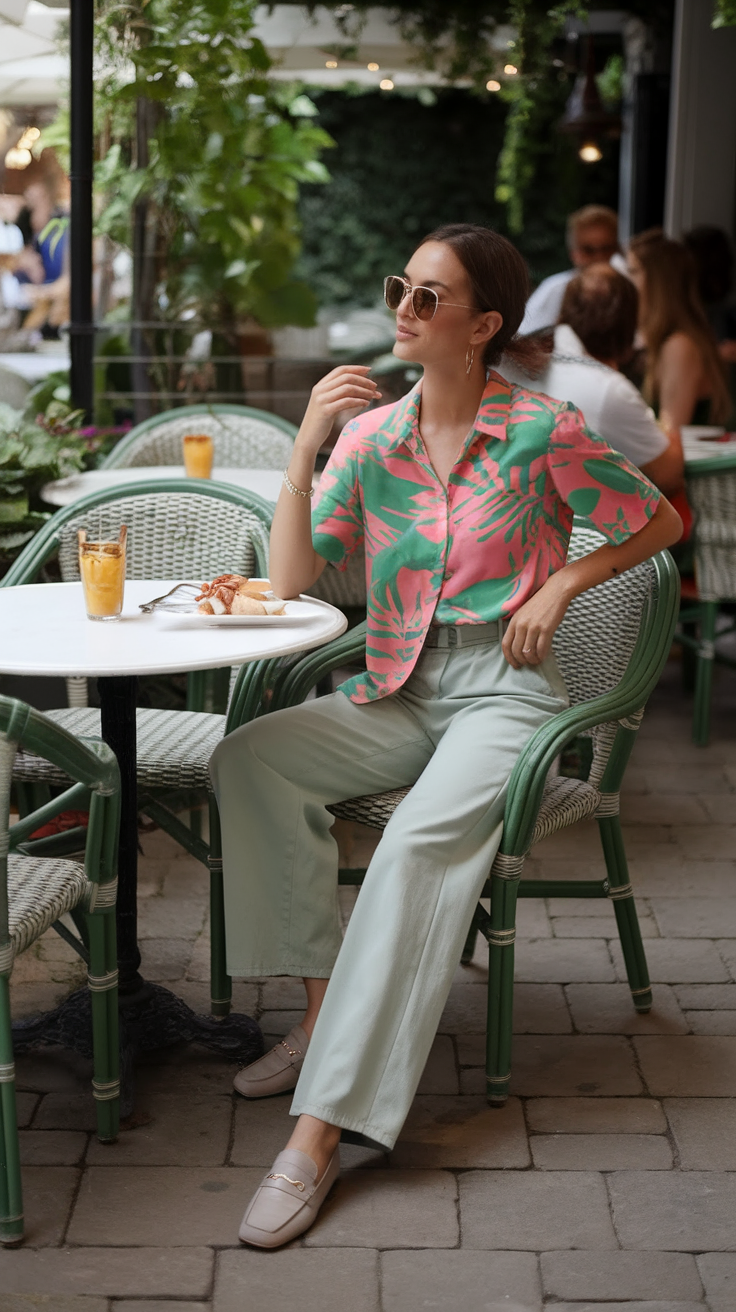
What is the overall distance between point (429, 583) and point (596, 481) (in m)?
0.33

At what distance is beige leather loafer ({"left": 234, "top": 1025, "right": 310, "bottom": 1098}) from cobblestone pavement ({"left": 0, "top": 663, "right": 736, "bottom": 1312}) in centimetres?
3

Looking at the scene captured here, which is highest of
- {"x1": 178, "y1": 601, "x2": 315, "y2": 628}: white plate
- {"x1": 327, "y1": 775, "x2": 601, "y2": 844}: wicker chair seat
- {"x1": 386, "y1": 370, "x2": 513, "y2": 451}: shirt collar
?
{"x1": 386, "y1": 370, "x2": 513, "y2": 451}: shirt collar

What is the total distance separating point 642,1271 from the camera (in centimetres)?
195

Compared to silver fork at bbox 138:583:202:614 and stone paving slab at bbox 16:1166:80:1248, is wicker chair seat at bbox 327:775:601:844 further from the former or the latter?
stone paving slab at bbox 16:1166:80:1248

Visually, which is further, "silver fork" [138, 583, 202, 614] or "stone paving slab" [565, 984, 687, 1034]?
"stone paving slab" [565, 984, 687, 1034]

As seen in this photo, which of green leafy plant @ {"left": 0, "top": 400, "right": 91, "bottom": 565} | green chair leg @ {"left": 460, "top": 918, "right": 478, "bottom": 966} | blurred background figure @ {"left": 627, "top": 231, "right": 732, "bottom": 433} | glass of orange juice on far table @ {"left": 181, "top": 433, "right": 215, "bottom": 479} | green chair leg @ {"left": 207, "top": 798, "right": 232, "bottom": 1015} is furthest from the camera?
blurred background figure @ {"left": 627, "top": 231, "right": 732, "bottom": 433}

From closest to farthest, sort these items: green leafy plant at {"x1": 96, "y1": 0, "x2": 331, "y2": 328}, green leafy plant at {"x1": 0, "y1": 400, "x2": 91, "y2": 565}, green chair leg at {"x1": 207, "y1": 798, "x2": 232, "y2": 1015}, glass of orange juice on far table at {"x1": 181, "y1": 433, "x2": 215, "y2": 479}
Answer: green chair leg at {"x1": 207, "y1": 798, "x2": 232, "y2": 1015} < green leafy plant at {"x1": 0, "y1": 400, "x2": 91, "y2": 565} < glass of orange juice on far table at {"x1": 181, "y1": 433, "x2": 215, "y2": 479} < green leafy plant at {"x1": 96, "y1": 0, "x2": 331, "y2": 328}

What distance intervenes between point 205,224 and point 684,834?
263cm

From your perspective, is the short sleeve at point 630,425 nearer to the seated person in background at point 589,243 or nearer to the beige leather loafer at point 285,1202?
the seated person in background at point 589,243

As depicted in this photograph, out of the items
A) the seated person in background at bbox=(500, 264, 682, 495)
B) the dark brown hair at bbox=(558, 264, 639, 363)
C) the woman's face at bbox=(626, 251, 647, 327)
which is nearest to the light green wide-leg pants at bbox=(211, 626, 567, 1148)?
the seated person in background at bbox=(500, 264, 682, 495)

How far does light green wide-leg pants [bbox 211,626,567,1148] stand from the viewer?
210 centimetres

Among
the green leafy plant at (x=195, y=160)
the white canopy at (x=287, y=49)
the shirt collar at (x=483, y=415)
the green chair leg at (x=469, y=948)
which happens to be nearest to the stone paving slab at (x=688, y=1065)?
the green chair leg at (x=469, y=948)

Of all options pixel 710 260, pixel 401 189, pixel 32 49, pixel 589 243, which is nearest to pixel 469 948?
pixel 32 49

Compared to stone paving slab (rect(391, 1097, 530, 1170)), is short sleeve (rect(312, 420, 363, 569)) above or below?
above
